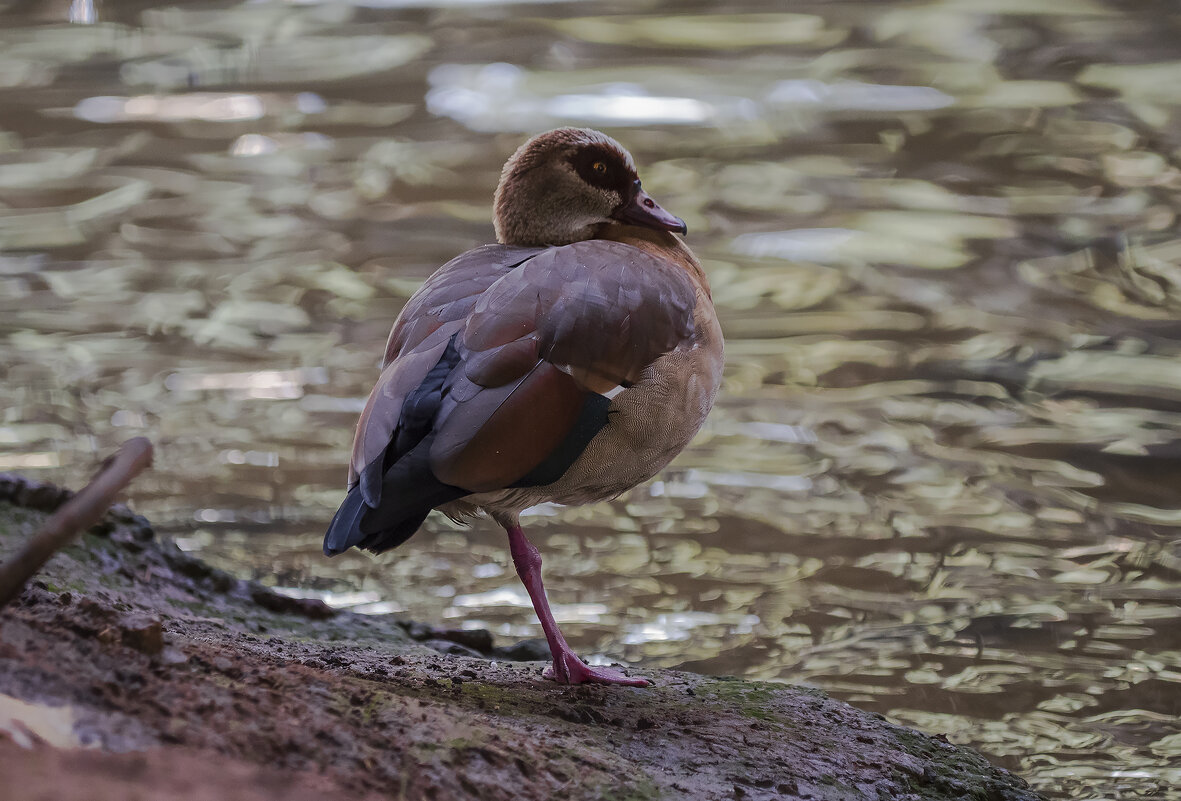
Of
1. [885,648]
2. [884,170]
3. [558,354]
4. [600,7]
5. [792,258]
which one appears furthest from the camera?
[600,7]

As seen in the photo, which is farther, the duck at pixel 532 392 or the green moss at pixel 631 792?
the duck at pixel 532 392

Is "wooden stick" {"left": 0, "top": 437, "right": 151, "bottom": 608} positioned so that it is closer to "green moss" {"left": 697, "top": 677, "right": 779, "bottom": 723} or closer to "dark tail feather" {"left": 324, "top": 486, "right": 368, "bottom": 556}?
"dark tail feather" {"left": 324, "top": 486, "right": 368, "bottom": 556}

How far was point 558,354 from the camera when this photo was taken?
356cm

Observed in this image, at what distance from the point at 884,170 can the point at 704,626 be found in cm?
583

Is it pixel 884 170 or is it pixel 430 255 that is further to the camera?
pixel 884 170

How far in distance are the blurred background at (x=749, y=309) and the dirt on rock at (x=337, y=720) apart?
1.28 meters

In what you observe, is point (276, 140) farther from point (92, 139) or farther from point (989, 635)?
point (989, 635)

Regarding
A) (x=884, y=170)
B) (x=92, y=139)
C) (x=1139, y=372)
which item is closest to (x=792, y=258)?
(x=884, y=170)

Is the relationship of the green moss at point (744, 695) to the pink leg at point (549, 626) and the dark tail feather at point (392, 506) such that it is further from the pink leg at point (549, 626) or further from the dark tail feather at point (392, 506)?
the dark tail feather at point (392, 506)

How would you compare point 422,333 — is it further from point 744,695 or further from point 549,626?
point 744,695

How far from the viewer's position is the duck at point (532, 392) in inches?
131


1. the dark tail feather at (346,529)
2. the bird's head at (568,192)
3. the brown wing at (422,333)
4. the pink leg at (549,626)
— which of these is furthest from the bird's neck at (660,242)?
the dark tail feather at (346,529)

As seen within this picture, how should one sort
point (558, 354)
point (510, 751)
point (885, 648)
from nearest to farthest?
point (510, 751) → point (558, 354) → point (885, 648)

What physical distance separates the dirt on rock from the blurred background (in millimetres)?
1276
